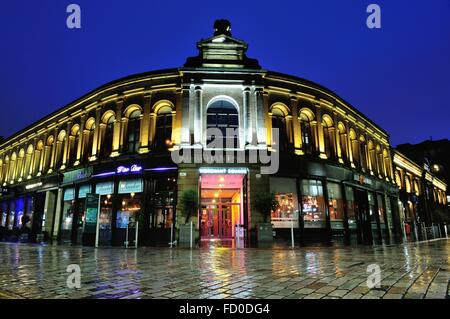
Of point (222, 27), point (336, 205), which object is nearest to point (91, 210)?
point (222, 27)

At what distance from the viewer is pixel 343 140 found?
23594 mm

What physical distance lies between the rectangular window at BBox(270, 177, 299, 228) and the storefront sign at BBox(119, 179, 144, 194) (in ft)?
27.0

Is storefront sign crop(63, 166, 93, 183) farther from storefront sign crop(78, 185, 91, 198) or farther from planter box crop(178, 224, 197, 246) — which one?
planter box crop(178, 224, 197, 246)

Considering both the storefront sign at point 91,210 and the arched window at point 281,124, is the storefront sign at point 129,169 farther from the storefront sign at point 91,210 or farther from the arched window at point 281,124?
the arched window at point 281,124

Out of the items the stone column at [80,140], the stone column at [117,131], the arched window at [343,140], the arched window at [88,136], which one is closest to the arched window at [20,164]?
the stone column at [80,140]

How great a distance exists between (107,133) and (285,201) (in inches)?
523

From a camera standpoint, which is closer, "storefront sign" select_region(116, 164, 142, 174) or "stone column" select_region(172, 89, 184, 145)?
"storefront sign" select_region(116, 164, 142, 174)

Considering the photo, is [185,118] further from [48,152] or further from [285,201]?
[48,152]

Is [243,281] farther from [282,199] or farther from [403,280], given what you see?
[282,199]

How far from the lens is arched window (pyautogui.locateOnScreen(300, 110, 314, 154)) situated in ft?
66.8

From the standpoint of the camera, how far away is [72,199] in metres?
21.7

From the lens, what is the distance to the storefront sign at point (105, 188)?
1933 centimetres

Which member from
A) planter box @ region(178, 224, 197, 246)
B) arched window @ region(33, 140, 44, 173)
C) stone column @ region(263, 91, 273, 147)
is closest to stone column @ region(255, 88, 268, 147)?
stone column @ region(263, 91, 273, 147)
